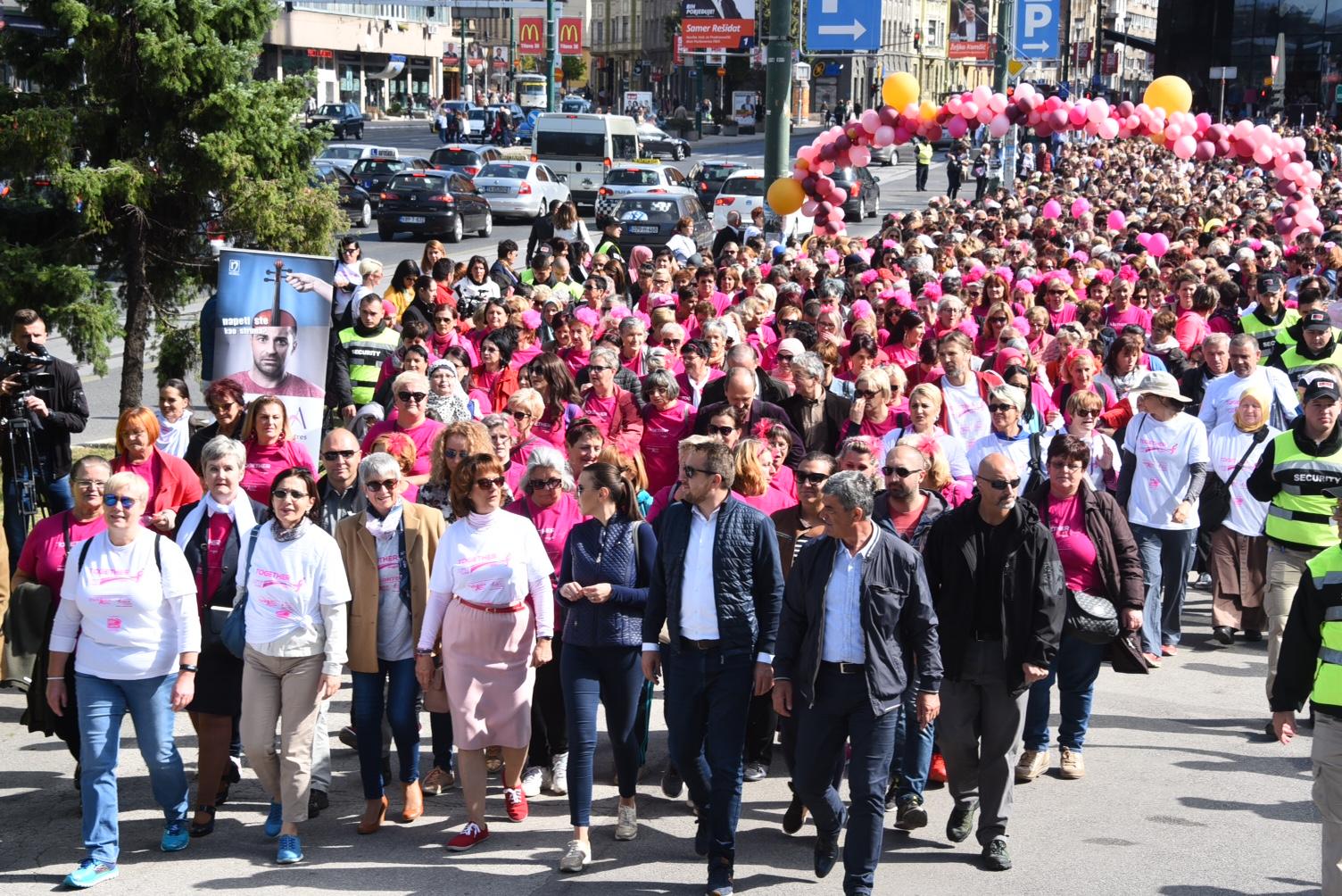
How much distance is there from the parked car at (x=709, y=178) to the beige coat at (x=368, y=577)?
34.4 m

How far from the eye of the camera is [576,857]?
21.9ft

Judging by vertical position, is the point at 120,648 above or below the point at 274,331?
below

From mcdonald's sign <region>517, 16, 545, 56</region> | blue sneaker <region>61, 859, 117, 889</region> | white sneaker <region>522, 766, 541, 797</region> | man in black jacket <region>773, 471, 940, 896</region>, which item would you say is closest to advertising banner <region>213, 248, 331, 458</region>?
white sneaker <region>522, 766, 541, 797</region>

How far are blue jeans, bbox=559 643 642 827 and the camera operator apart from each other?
416 cm

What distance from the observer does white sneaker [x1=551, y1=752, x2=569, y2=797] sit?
772 centimetres

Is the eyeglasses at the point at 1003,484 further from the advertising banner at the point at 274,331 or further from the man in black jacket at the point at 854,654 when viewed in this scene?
the advertising banner at the point at 274,331

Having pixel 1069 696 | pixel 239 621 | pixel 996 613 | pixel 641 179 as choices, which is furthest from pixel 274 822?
pixel 641 179

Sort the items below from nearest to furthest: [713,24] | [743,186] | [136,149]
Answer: [136,149] → [743,186] → [713,24]

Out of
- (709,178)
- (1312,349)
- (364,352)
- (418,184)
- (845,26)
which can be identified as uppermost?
(845,26)

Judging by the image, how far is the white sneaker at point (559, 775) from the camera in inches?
304

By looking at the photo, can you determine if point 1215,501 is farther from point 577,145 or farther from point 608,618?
point 577,145

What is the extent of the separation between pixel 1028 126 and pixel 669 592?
16.0 m

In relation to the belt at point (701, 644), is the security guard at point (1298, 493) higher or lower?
higher

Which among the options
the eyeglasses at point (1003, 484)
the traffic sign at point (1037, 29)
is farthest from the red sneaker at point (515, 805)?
the traffic sign at point (1037, 29)
